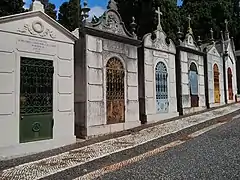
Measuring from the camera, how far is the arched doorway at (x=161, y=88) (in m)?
12.6

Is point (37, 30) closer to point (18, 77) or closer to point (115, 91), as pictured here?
point (18, 77)

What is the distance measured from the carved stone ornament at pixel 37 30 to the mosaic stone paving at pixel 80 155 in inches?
129

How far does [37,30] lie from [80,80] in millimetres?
2261

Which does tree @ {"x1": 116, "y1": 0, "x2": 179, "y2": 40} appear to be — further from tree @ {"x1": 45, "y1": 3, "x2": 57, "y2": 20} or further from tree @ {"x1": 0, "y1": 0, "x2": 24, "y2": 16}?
tree @ {"x1": 0, "y1": 0, "x2": 24, "y2": 16}

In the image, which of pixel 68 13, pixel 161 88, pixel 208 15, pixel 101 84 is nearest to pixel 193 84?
pixel 161 88

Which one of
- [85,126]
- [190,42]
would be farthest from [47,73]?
[190,42]

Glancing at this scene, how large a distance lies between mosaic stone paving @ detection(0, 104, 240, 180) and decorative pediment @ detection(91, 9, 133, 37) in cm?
370

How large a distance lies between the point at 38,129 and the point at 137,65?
5.18m

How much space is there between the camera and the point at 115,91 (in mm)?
10484

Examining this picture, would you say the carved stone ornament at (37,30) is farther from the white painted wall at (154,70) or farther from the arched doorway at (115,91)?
the white painted wall at (154,70)

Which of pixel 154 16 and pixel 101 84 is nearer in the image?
pixel 101 84

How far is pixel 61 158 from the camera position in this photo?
274 inches

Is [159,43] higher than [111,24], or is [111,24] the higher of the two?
[111,24]

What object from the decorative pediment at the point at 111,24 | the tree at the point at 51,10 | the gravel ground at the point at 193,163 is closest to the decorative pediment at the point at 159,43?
the decorative pediment at the point at 111,24
